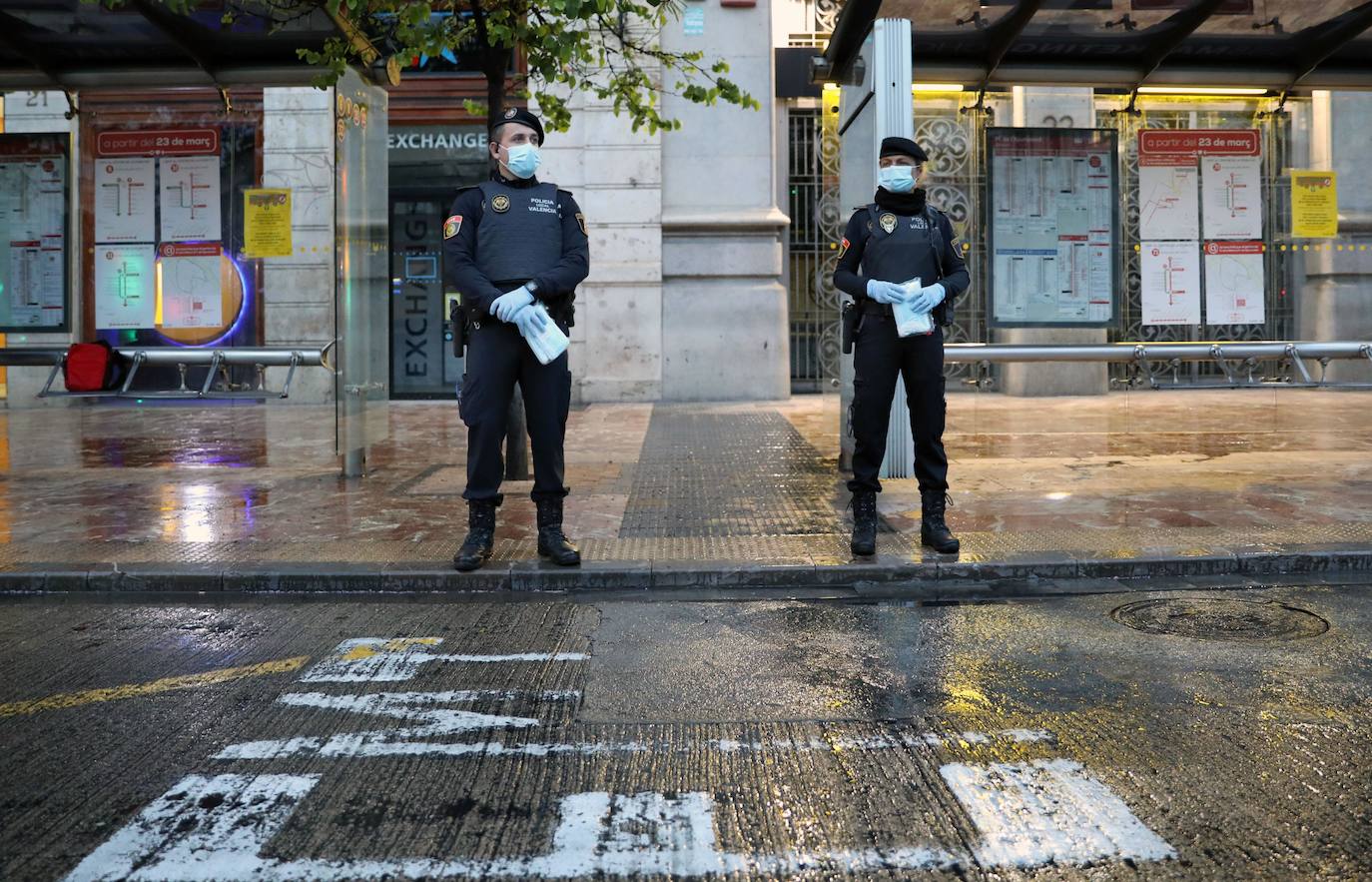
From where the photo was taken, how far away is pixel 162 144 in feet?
37.3

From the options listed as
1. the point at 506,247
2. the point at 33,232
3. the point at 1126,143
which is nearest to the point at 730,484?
the point at 506,247

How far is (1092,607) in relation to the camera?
570cm

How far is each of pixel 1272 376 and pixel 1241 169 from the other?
2385 millimetres

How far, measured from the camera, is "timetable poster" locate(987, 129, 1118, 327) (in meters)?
10.5

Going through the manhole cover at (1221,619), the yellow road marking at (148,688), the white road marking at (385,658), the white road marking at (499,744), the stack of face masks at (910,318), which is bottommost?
the white road marking at (499,744)

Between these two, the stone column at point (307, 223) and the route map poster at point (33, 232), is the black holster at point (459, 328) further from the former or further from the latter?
the stone column at point (307, 223)

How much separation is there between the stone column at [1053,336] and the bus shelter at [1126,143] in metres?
0.14

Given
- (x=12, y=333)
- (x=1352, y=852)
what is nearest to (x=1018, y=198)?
(x=1352, y=852)

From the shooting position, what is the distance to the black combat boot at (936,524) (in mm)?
6641

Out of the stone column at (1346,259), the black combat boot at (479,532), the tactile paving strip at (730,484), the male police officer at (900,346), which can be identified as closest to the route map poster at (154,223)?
the tactile paving strip at (730,484)

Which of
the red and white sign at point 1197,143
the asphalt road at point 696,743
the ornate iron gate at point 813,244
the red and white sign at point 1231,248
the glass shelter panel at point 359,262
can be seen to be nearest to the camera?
the asphalt road at point 696,743

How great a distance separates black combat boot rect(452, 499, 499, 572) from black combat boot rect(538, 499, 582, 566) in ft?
0.85

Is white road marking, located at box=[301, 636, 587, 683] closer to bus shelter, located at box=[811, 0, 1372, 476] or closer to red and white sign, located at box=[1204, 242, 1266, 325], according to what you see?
bus shelter, located at box=[811, 0, 1372, 476]

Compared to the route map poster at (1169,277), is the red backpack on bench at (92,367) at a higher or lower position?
lower
